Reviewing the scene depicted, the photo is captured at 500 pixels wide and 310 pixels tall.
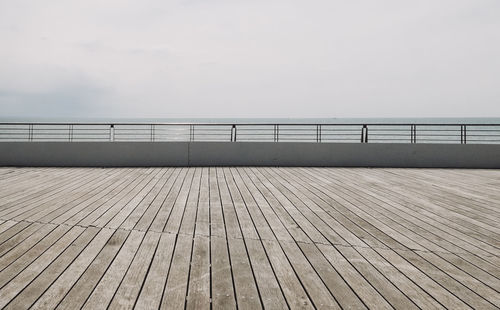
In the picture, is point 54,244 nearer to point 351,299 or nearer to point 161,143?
point 351,299

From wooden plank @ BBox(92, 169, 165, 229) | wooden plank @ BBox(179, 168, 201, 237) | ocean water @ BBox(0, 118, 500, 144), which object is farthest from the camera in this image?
ocean water @ BBox(0, 118, 500, 144)

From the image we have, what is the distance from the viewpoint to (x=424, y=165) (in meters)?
7.23

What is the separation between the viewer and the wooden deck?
1.54 meters

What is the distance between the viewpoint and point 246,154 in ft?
23.9

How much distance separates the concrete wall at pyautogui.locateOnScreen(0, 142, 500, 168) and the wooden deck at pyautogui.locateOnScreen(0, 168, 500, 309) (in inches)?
112

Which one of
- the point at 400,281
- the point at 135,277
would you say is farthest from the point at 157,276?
the point at 400,281

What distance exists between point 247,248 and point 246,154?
16.9ft

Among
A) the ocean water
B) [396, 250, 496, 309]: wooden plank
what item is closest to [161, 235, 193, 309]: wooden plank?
[396, 250, 496, 309]: wooden plank

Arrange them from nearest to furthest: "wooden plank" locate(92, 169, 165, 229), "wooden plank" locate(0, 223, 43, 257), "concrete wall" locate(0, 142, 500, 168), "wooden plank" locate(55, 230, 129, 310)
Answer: "wooden plank" locate(55, 230, 129, 310) → "wooden plank" locate(0, 223, 43, 257) → "wooden plank" locate(92, 169, 165, 229) → "concrete wall" locate(0, 142, 500, 168)

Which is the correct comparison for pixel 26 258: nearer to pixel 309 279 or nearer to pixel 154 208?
pixel 154 208

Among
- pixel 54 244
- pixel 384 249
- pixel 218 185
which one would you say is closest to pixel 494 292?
pixel 384 249

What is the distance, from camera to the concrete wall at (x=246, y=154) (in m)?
7.02

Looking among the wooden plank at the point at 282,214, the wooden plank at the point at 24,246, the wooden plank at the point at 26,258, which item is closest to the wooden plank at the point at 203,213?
the wooden plank at the point at 282,214

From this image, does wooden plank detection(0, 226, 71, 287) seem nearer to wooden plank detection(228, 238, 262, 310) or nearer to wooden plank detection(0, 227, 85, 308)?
wooden plank detection(0, 227, 85, 308)
